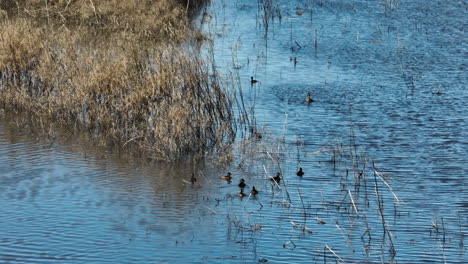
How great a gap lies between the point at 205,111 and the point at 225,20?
820 cm

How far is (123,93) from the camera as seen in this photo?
1092 cm

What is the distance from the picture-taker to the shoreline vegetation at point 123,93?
10.2m

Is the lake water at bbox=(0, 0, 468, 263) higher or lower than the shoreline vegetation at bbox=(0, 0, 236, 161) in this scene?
lower

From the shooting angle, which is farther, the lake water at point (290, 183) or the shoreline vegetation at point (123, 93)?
the shoreline vegetation at point (123, 93)

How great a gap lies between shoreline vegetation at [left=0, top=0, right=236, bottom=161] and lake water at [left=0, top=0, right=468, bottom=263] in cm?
32

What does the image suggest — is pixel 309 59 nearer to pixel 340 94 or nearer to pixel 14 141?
pixel 340 94

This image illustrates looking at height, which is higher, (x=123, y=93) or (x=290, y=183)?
(x=123, y=93)

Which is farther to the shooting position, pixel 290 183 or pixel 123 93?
pixel 123 93

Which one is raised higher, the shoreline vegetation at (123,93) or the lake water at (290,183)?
the shoreline vegetation at (123,93)

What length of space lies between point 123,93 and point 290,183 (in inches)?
115

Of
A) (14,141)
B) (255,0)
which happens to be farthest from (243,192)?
(255,0)

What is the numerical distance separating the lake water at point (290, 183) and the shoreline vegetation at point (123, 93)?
32 cm

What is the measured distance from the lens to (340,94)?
42.2 feet

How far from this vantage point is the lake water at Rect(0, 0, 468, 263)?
7.31 metres
